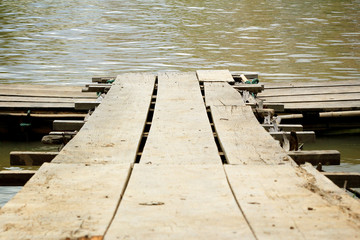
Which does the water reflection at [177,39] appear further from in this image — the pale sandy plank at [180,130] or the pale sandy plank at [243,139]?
the pale sandy plank at [243,139]

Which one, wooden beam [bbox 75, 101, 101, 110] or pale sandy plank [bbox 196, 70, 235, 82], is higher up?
pale sandy plank [bbox 196, 70, 235, 82]

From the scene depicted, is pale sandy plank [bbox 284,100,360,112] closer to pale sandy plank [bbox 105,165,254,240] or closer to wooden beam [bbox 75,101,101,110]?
wooden beam [bbox 75,101,101,110]

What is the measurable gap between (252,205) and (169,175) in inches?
28.2

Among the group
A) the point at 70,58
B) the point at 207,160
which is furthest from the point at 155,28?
the point at 207,160

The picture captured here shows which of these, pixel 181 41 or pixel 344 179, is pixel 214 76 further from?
pixel 181 41

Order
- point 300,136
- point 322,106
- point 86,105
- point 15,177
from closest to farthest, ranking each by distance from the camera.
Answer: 1. point 15,177
2. point 300,136
3. point 86,105
4. point 322,106

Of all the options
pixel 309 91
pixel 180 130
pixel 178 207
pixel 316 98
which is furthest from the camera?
pixel 309 91

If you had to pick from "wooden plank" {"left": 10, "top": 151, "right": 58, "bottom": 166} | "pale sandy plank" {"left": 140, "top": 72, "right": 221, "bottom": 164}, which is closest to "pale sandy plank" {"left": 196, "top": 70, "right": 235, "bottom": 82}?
"pale sandy plank" {"left": 140, "top": 72, "right": 221, "bottom": 164}

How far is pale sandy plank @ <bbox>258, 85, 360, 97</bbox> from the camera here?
1043 cm

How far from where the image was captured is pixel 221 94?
7836 mm

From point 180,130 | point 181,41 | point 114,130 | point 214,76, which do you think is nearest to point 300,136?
point 180,130

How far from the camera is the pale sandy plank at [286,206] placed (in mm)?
3311

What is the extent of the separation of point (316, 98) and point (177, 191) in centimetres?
650

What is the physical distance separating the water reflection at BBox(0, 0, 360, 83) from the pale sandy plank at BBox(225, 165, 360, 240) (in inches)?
393
